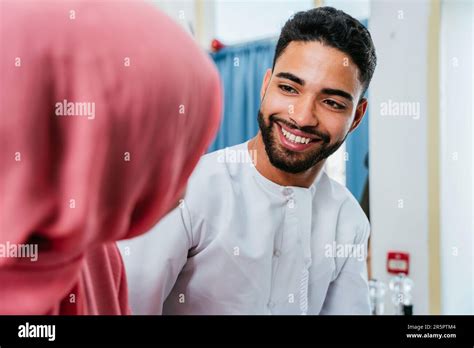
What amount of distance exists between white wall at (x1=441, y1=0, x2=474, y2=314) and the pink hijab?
0.67 m

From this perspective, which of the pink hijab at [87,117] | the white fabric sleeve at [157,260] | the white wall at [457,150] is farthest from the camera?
the white wall at [457,150]

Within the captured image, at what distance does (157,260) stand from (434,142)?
64 cm

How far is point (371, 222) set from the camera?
3.14 ft

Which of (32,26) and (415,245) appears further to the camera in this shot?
(415,245)

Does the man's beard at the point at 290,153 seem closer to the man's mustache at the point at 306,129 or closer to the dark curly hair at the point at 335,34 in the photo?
the man's mustache at the point at 306,129

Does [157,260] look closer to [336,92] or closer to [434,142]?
[336,92]

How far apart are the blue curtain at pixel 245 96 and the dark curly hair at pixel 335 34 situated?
4 cm

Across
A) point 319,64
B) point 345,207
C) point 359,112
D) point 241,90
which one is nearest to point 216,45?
point 241,90

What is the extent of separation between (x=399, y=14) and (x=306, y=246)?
0.53 metres

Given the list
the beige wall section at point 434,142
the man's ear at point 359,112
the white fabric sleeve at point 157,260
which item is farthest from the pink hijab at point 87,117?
the beige wall section at point 434,142

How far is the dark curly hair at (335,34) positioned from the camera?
85 cm

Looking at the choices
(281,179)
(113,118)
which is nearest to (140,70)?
(113,118)

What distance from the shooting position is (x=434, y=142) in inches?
38.1

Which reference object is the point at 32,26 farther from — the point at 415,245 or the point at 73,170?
the point at 415,245
